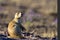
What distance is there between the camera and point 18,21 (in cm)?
111

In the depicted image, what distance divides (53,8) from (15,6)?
0.93 ft

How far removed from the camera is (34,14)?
3.68 ft

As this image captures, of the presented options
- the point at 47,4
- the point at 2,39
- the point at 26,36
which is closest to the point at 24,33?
the point at 26,36

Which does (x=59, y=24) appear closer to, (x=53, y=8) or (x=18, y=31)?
(x=53, y=8)

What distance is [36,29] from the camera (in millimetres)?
1104

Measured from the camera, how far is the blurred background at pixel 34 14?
1104 millimetres

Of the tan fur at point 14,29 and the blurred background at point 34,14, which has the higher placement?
the blurred background at point 34,14

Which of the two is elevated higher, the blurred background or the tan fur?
the blurred background

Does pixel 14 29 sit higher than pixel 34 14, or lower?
lower

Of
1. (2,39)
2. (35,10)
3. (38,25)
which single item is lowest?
(2,39)

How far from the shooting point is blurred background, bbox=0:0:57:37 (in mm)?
1104

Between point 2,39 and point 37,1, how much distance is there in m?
0.38

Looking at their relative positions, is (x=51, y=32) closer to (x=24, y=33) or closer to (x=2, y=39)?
(x=24, y=33)

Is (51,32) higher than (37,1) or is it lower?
lower
